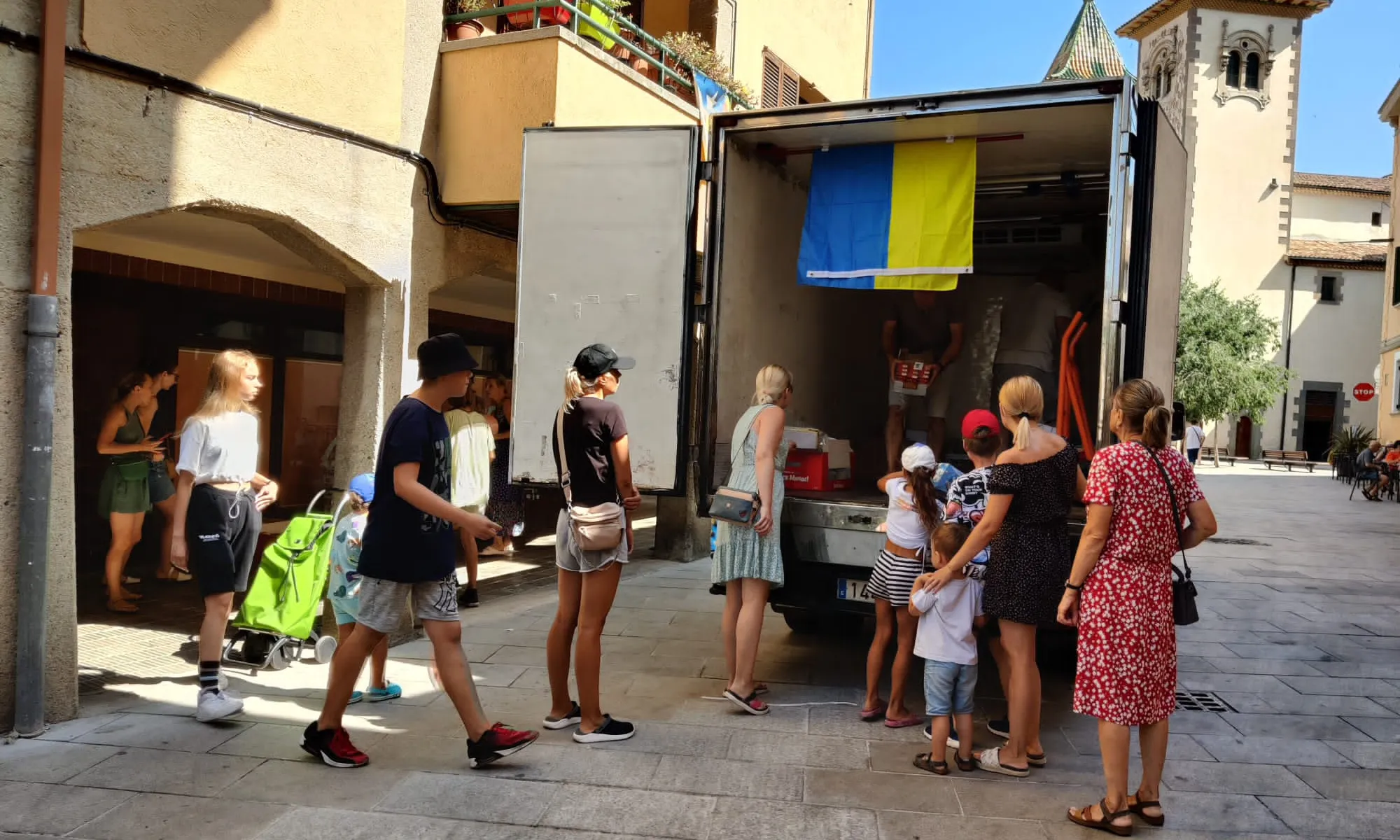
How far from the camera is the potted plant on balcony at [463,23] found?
746 cm

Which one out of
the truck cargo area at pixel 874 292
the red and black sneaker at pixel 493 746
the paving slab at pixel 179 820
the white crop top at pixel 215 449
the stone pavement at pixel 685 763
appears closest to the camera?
the paving slab at pixel 179 820

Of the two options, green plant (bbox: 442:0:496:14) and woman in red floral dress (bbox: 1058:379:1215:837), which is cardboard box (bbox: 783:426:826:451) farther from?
green plant (bbox: 442:0:496:14)

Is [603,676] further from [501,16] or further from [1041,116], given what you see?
[501,16]

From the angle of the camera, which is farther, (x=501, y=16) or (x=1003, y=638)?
(x=501, y=16)

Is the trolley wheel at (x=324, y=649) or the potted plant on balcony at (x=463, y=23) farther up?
the potted plant on balcony at (x=463, y=23)

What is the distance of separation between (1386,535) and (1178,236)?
10990 millimetres

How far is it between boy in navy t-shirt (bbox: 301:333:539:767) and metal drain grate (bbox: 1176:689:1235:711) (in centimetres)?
362

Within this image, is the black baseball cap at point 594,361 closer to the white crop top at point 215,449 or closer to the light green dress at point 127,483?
the white crop top at point 215,449

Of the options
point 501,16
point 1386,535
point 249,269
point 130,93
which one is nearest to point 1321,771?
point 130,93

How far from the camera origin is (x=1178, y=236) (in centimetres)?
634

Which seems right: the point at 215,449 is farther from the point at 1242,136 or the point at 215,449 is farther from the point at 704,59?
the point at 1242,136

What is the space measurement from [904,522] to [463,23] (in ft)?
16.4

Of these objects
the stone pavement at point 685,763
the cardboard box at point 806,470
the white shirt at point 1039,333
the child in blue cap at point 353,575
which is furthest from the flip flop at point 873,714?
the white shirt at point 1039,333

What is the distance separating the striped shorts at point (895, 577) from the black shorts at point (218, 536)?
9.76 ft
